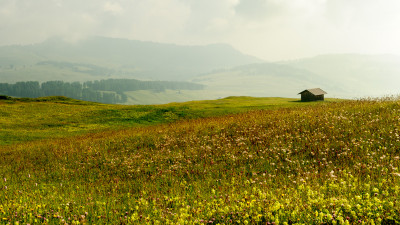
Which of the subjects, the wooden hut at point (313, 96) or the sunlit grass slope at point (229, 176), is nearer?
the sunlit grass slope at point (229, 176)

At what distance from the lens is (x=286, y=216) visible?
21.0 feet

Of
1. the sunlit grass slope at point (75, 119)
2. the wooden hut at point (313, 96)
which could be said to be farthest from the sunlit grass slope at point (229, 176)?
the wooden hut at point (313, 96)

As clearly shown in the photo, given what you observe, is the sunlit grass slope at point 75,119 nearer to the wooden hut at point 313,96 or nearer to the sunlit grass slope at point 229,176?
the sunlit grass slope at point 229,176

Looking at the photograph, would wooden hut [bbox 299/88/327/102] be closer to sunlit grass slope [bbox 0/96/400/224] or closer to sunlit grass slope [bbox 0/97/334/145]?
sunlit grass slope [bbox 0/97/334/145]

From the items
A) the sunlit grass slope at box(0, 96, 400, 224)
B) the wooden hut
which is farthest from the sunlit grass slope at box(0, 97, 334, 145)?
the wooden hut

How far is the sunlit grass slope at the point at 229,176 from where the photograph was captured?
666cm

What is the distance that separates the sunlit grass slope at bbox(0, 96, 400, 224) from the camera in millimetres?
6664

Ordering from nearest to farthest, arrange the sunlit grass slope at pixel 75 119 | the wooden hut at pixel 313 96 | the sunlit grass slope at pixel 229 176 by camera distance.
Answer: the sunlit grass slope at pixel 229 176, the sunlit grass slope at pixel 75 119, the wooden hut at pixel 313 96

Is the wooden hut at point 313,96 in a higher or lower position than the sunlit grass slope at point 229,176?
higher

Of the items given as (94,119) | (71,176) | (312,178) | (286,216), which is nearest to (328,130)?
(312,178)

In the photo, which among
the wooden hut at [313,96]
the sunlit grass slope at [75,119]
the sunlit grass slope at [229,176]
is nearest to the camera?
the sunlit grass slope at [229,176]

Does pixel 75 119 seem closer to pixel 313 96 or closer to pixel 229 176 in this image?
pixel 229 176

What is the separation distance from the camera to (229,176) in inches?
436

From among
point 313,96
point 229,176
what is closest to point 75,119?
point 229,176
